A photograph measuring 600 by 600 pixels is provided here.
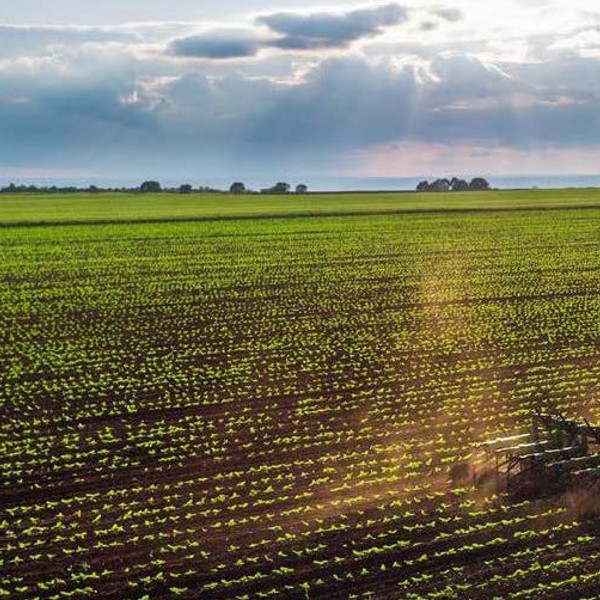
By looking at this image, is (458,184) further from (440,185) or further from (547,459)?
(547,459)

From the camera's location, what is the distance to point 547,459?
1365 centimetres

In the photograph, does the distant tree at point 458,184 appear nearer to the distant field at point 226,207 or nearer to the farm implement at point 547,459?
the distant field at point 226,207

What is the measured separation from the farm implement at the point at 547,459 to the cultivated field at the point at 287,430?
1.46 feet

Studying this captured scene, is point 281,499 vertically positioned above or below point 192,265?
below

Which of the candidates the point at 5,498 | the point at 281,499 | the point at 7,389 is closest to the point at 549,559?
the point at 281,499

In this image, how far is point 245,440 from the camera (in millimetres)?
15742

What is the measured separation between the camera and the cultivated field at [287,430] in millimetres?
11305

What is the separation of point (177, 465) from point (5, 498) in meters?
2.77

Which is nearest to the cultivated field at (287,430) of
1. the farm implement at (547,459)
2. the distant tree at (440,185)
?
the farm implement at (547,459)

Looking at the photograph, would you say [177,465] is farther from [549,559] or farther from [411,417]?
[549,559]

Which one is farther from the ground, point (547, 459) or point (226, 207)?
point (226, 207)

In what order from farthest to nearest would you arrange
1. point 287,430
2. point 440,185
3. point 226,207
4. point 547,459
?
point 440,185, point 226,207, point 287,430, point 547,459

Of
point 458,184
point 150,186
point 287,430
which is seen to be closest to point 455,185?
point 458,184

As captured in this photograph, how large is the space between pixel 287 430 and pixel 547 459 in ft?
16.1
